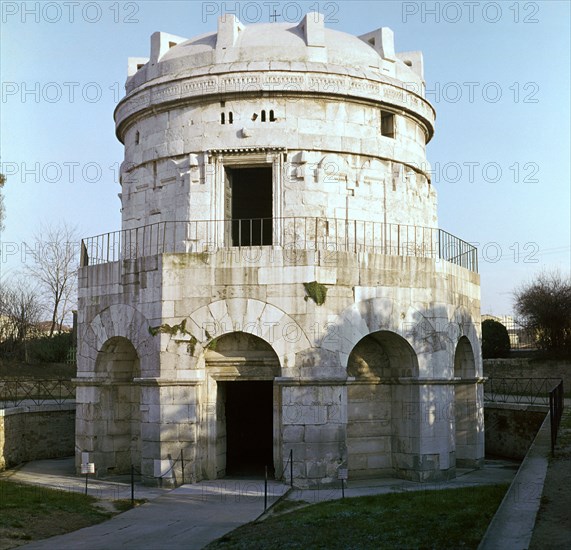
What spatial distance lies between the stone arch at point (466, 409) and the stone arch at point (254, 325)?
5743mm

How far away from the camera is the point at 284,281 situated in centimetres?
1577

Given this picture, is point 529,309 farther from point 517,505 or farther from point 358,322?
point 517,505

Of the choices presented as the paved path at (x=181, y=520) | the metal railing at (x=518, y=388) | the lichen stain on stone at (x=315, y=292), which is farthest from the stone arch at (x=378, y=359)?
the metal railing at (x=518, y=388)

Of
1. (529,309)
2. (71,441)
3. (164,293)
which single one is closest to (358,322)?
(164,293)

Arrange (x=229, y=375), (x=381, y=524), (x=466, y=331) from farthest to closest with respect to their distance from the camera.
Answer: (x=466, y=331), (x=229, y=375), (x=381, y=524)

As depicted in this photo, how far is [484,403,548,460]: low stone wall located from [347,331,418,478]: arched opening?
651 centimetres

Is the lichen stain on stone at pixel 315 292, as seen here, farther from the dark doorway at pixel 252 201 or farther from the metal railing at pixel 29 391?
the metal railing at pixel 29 391

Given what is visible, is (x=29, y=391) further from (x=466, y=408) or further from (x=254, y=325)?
(x=466, y=408)

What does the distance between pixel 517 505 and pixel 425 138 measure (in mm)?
13569

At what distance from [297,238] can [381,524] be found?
8202mm

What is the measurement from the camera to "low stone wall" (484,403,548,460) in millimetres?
22188

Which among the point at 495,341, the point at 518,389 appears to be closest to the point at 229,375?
the point at 518,389

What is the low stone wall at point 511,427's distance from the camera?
874 inches

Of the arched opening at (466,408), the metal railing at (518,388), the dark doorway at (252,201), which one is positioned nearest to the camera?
the arched opening at (466,408)
